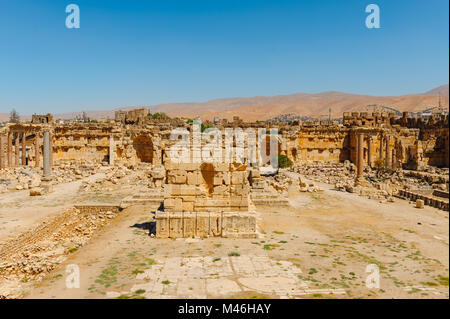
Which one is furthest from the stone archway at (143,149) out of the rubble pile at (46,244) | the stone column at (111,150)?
the rubble pile at (46,244)

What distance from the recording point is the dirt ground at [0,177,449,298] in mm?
6009

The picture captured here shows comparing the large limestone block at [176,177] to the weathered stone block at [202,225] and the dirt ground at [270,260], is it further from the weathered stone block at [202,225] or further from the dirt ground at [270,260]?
the dirt ground at [270,260]

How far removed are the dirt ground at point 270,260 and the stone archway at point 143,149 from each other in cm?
2031

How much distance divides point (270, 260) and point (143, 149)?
1095 inches

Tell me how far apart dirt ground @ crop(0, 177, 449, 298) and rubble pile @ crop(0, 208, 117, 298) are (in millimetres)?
538

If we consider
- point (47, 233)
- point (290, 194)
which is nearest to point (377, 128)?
point (290, 194)

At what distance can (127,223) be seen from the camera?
11758 mm

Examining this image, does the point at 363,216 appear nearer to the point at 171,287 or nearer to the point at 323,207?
the point at 323,207

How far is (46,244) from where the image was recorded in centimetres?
1067

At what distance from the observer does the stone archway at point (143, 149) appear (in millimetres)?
33281

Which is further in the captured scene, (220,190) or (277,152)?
(277,152)

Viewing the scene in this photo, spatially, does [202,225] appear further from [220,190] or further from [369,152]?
[369,152]

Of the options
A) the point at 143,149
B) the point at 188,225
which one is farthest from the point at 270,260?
the point at 143,149
